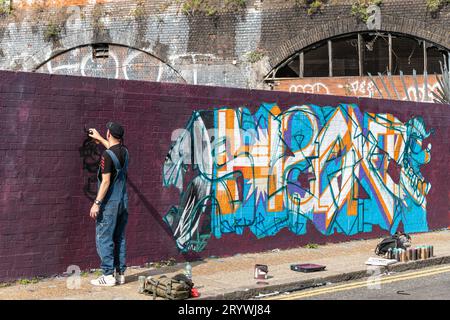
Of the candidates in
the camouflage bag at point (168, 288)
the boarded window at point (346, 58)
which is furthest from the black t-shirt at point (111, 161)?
the boarded window at point (346, 58)

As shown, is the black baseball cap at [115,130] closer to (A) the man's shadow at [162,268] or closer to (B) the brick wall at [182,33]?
(A) the man's shadow at [162,268]

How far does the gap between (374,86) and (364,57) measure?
906 millimetres

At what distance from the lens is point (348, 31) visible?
2031 cm

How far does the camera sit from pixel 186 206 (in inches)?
403

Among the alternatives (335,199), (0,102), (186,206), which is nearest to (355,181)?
(335,199)

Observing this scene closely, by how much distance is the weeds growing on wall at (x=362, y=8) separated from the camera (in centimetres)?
2006

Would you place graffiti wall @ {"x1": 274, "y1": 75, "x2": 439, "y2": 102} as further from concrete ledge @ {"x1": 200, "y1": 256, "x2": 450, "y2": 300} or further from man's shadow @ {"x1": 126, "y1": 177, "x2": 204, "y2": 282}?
man's shadow @ {"x1": 126, "y1": 177, "x2": 204, "y2": 282}

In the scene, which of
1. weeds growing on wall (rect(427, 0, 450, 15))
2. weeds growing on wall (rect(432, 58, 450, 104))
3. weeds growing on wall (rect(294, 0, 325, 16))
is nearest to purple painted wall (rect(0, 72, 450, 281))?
weeds growing on wall (rect(432, 58, 450, 104))

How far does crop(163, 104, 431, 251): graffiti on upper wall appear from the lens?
10359 millimetres

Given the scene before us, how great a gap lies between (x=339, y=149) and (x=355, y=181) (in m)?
0.71

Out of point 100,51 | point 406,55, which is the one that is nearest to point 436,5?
point 406,55

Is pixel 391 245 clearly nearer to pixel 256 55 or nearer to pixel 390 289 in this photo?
pixel 390 289
